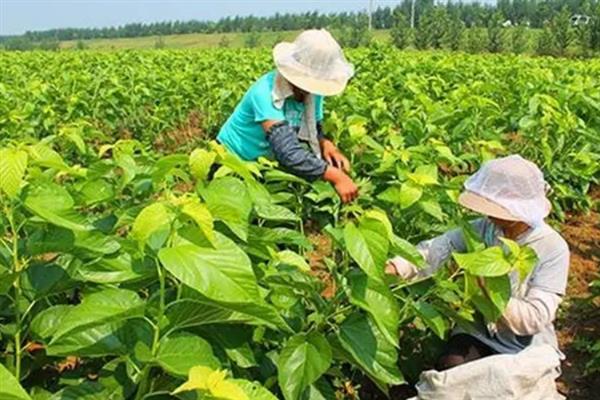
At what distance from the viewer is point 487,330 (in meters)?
2.75

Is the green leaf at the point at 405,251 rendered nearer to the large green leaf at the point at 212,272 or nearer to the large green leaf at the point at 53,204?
the large green leaf at the point at 212,272

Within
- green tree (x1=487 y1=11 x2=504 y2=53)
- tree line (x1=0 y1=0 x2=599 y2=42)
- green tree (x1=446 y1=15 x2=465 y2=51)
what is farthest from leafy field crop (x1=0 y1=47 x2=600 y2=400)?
tree line (x1=0 y1=0 x2=599 y2=42)

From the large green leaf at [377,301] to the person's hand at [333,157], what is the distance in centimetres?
157

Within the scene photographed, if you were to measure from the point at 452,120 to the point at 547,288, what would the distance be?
2.63 m

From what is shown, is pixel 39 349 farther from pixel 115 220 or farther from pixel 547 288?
pixel 547 288

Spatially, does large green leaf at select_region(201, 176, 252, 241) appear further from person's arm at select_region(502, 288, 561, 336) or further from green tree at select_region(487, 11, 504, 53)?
green tree at select_region(487, 11, 504, 53)

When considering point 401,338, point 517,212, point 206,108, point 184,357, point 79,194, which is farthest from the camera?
point 206,108

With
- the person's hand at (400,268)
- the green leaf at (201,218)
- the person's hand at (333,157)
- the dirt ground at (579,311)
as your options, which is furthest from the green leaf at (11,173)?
the dirt ground at (579,311)

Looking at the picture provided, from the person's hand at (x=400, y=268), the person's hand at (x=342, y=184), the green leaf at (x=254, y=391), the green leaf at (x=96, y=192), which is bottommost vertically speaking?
the person's hand at (x=400, y=268)

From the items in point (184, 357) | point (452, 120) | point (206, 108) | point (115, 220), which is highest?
point (115, 220)

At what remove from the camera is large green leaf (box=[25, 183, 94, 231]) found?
5.62 feet

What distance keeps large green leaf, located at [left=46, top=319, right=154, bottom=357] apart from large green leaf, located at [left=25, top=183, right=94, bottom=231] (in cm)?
24

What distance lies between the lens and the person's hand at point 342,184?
3248 mm


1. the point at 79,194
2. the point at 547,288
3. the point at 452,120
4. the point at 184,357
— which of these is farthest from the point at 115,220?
the point at 452,120
